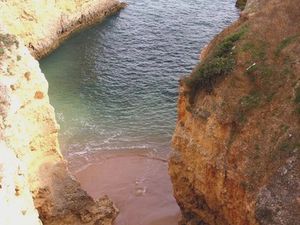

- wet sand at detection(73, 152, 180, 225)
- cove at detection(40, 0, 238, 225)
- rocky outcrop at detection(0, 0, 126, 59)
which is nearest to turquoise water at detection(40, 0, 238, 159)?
cove at detection(40, 0, 238, 225)

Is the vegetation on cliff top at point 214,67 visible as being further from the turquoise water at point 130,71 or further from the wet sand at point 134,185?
the turquoise water at point 130,71

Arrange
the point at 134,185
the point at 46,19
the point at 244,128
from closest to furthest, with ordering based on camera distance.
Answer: the point at 244,128, the point at 134,185, the point at 46,19

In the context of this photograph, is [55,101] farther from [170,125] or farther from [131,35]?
[131,35]

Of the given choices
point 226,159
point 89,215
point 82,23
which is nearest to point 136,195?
point 89,215

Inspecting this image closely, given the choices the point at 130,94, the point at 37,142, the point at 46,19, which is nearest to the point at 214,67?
the point at 37,142

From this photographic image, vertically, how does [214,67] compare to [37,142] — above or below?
above

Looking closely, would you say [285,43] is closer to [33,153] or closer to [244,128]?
[244,128]
